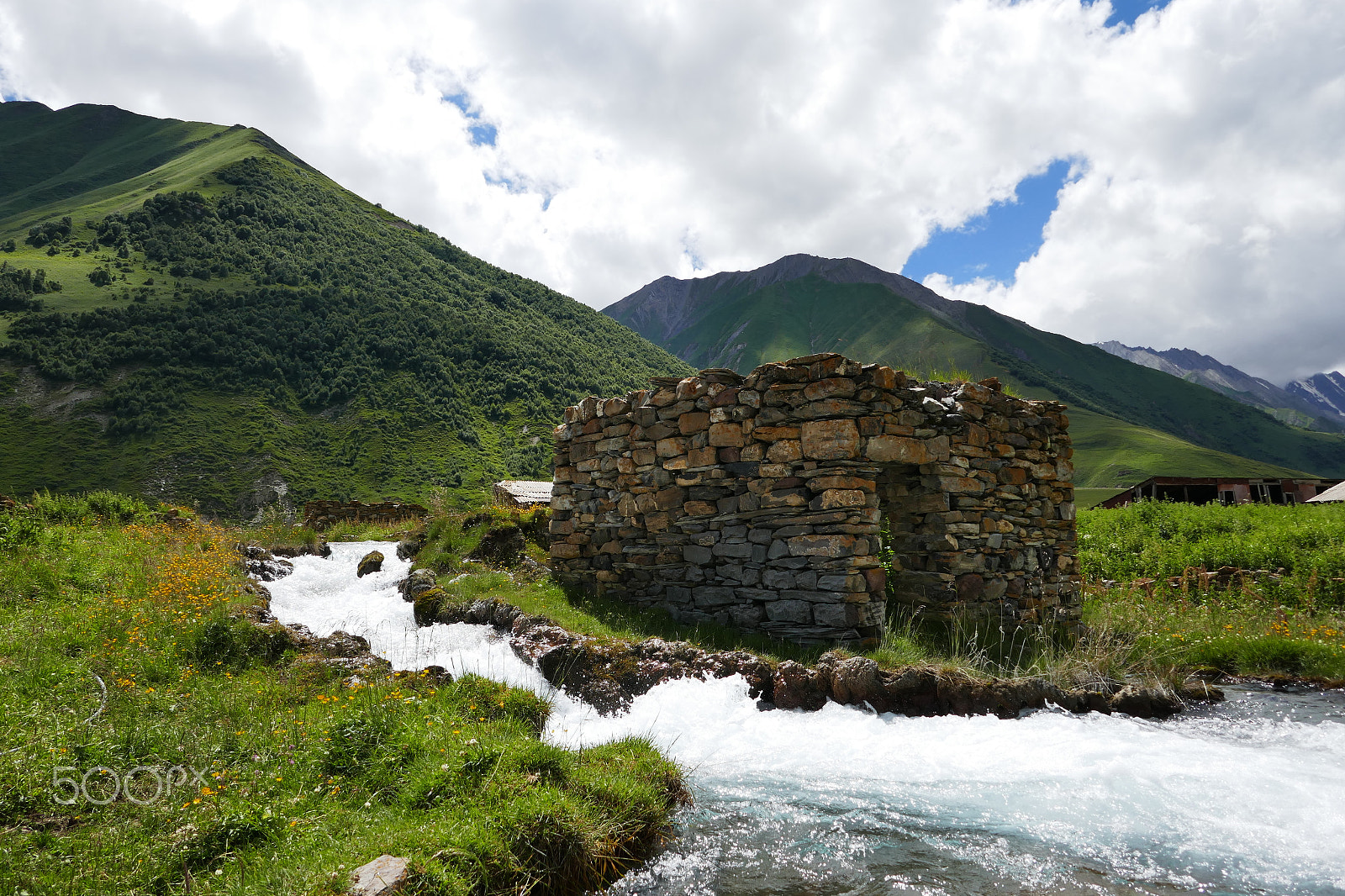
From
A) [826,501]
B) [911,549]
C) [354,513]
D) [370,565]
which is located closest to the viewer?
[826,501]

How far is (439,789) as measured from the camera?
4000mm

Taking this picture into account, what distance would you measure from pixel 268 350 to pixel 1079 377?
564ft

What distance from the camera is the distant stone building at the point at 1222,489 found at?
2259 centimetres

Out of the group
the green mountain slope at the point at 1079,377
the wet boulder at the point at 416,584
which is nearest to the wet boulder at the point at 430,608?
the wet boulder at the point at 416,584

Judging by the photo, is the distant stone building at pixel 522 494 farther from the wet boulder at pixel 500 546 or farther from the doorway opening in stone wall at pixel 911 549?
the doorway opening in stone wall at pixel 911 549

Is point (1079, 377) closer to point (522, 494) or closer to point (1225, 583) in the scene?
point (1225, 583)

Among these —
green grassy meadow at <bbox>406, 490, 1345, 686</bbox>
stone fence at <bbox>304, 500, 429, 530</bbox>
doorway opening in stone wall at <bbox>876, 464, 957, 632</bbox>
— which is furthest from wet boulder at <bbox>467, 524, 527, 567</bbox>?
stone fence at <bbox>304, 500, 429, 530</bbox>

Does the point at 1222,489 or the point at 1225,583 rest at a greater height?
the point at 1222,489

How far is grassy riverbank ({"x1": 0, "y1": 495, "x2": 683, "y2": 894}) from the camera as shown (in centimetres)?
326

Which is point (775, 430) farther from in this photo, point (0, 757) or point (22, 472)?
point (22, 472)

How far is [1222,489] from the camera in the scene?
23.2 m

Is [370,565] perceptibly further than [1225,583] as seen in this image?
Yes

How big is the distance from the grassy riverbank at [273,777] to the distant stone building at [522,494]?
1041 centimetres

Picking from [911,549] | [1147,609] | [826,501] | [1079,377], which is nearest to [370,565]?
[826,501]
